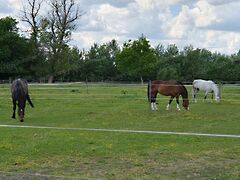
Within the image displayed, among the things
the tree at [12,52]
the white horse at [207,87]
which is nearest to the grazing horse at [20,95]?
the white horse at [207,87]

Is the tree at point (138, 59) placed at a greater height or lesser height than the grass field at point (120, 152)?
greater

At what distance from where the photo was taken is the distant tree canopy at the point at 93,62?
57.2m

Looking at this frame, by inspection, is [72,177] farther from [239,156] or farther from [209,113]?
[209,113]

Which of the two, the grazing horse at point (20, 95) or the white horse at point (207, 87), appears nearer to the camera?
the grazing horse at point (20, 95)

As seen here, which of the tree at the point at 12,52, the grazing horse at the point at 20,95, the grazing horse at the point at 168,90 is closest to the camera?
the grazing horse at the point at 20,95

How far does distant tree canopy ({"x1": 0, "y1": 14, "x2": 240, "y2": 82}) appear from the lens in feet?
188

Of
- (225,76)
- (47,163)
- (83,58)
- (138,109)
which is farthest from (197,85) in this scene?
(83,58)

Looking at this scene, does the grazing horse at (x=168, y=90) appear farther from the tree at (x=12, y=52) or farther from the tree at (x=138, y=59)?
the tree at (x=12, y=52)

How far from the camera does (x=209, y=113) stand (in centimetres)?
1917

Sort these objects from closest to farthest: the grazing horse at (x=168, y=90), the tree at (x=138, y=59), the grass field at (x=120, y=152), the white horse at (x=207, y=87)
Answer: the grass field at (x=120, y=152)
the grazing horse at (x=168, y=90)
the white horse at (x=207, y=87)
the tree at (x=138, y=59)

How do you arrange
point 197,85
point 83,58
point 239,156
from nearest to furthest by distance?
point 239,156
point 197,85
point 83,58

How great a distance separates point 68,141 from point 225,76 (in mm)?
45961

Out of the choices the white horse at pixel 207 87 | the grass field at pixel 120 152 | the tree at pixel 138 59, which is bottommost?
the grass field at pixel 120 152

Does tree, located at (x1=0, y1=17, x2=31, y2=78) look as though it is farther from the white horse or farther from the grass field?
the grass field
